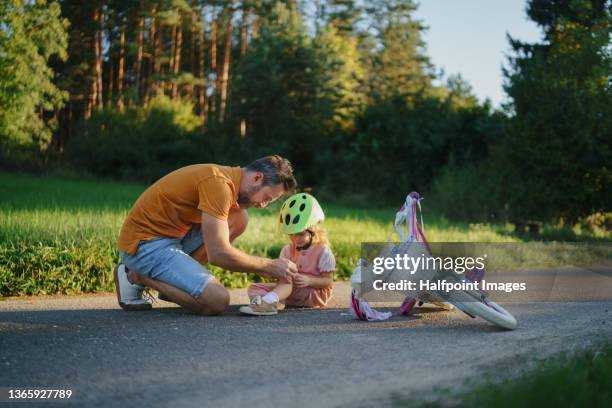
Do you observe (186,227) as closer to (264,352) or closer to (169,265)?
(169,265)

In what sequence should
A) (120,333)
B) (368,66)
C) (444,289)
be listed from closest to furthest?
(120,333) < (444,289) < (368,66)

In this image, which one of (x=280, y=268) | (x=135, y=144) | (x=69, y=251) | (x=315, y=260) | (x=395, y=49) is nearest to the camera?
(x=280, y=268)

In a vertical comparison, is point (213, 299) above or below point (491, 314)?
below

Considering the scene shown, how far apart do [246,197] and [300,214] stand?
1.59ft

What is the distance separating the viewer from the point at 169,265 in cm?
559

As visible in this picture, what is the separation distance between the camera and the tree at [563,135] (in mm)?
15234

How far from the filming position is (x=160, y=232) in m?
5.75

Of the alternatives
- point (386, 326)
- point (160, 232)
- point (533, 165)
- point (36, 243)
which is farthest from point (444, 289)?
point (533, 165)

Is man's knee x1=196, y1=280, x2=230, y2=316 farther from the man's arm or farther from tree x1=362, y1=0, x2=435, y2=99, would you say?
tree x1=362, y1=0, x2=435, y2=99

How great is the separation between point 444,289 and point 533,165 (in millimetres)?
11458

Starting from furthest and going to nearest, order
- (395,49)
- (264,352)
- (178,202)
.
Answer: (395,49) → (178,202) → (264,352)

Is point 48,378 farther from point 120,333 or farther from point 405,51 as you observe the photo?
point 405,51

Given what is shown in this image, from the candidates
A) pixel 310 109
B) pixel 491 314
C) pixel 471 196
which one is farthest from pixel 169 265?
pixel 310 109

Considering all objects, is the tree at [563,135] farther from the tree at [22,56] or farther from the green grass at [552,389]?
the tree at [22,56]
